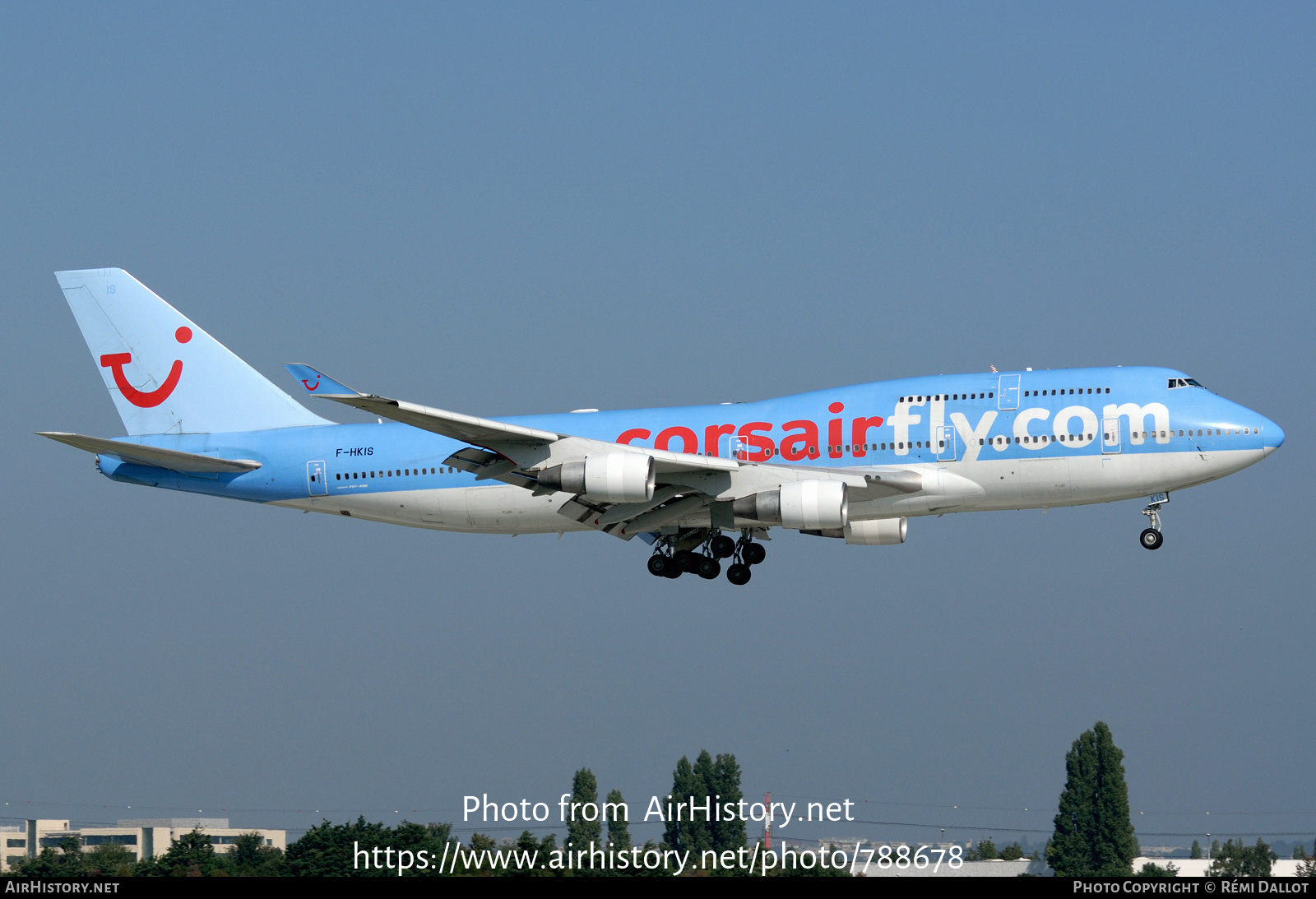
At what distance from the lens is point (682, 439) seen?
142 ft

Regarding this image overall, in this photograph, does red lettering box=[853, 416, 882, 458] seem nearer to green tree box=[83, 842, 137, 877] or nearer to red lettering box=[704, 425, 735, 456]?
red lettering box=[704, 425, 735, 456]

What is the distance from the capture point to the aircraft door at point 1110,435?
39.6 m

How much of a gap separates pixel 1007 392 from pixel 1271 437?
6.84 m

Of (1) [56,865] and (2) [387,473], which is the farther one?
(1) [56,865]

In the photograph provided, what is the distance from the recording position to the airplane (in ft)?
130

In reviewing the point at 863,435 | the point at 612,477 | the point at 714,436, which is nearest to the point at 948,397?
the point at 863,435

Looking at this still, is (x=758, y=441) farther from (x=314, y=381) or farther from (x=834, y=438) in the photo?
(x=314, y=381)

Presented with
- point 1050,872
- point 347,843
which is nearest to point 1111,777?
point 1050,872

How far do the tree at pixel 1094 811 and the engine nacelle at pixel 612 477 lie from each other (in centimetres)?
5078

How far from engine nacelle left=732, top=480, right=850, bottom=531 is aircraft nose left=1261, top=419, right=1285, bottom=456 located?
35.9 ft

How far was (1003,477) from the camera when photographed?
4003cm

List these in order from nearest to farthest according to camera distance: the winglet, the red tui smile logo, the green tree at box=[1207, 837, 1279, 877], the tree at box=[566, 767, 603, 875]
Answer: the winglet < the red tui smile logo < the tree at box=[566, 767, 603, 875] < the green tree at box=[1207, 837, 1279, 877]

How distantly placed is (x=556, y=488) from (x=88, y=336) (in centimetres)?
1868

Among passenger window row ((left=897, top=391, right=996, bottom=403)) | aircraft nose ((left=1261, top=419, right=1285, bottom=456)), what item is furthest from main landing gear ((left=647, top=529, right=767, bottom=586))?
aircraft nose ((left=1261, top=419, right=1285, bottom=456))
